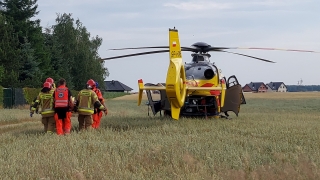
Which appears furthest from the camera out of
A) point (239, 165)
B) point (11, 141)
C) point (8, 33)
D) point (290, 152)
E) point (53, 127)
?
point (8, 33)

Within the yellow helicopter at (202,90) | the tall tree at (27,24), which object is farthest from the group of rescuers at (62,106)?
the tall tree at (27,24)

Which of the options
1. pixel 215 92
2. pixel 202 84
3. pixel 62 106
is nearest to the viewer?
pixel 62 106

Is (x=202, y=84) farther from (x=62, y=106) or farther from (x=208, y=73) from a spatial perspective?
(x=62, y=106)

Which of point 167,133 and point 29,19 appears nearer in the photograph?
point 167,133

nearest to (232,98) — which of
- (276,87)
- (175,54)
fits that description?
(175,54)

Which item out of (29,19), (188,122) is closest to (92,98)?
(188,122)

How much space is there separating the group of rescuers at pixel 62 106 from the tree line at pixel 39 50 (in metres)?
27.3

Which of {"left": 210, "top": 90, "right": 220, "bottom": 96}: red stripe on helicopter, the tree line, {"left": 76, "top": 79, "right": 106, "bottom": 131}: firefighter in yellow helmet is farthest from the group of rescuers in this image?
the tree line

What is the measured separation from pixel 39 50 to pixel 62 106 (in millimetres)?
37148

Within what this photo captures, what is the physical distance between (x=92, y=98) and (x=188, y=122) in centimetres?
388

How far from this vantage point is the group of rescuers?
13.9 metres

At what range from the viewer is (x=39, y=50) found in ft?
163

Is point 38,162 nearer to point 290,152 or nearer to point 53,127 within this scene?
point 290,152

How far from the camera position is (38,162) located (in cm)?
827
